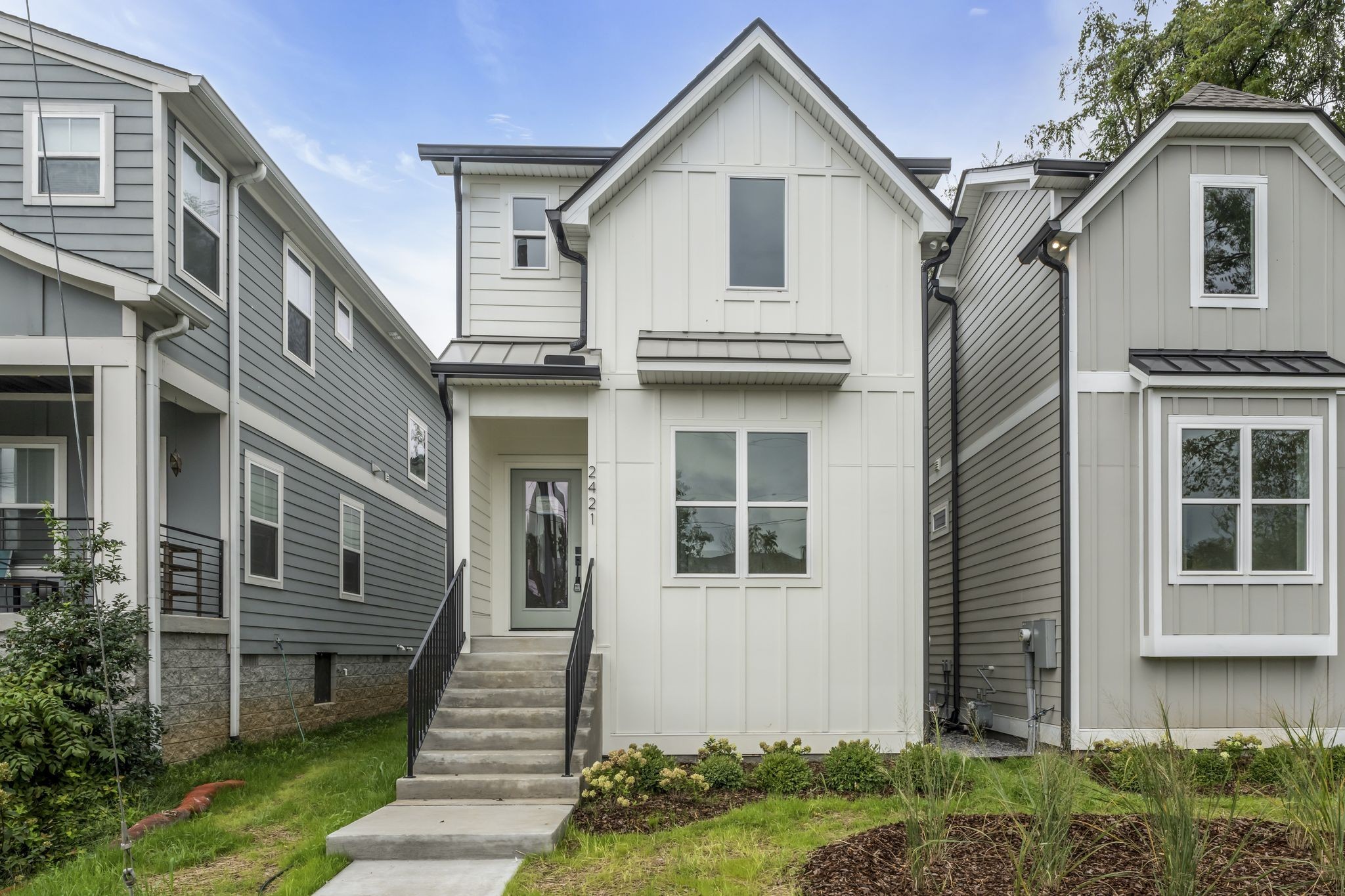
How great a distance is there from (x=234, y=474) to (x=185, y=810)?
4.08 m

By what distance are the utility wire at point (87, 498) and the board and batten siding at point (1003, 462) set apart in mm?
7505

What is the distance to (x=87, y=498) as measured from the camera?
23.0 feet

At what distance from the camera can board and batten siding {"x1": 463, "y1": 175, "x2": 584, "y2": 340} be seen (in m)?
10.1

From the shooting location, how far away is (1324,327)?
29.4 feet

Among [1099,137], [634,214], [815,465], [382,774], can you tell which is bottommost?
[382,774]

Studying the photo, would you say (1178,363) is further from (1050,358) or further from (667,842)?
(667,842)

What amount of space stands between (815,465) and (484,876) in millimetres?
4737

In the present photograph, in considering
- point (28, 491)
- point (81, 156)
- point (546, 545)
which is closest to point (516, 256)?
point (546, 545)

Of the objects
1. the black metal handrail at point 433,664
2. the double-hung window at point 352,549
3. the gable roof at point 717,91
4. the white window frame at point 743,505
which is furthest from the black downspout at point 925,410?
the double-hung window at point 352,549

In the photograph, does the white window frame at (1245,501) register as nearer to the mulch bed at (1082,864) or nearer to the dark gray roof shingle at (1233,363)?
the dark gray roof shingle at (1233,363)

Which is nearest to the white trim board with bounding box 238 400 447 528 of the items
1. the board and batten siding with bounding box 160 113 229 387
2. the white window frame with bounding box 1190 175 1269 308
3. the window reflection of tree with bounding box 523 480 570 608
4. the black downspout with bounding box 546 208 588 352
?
the board and batten siding with bounding box 160 113 229 387

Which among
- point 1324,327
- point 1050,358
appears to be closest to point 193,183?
point 1050,358

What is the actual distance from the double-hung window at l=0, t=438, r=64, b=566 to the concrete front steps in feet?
15.0

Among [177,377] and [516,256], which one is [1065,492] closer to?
[516,256]
